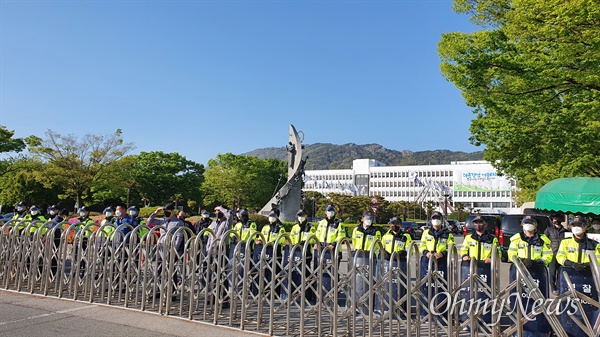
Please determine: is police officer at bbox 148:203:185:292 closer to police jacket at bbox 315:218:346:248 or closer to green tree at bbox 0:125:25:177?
police jacket at bbox 315:218:346:248

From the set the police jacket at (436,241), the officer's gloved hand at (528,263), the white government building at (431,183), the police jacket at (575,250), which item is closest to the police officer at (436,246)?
the police jacket at (436,241)

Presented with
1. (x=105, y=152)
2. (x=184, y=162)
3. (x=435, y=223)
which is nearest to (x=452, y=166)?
(x=184, y=162)

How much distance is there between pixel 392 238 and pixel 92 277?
535cm

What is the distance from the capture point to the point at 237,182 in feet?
180

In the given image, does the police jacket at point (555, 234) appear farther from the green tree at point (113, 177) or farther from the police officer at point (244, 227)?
the green tree at point (113, 177)

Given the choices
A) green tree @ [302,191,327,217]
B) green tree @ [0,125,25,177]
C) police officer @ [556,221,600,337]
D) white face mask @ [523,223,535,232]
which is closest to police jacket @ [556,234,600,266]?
police officer @ [556,221,600,337]

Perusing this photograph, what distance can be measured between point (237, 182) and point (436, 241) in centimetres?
4857

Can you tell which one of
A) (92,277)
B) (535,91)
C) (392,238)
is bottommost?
(92,277)

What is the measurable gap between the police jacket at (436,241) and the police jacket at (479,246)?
0.30 meters

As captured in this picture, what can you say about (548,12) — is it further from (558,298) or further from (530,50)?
(558,298)

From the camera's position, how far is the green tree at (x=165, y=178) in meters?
55.7

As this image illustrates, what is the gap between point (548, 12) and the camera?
11.0 meters

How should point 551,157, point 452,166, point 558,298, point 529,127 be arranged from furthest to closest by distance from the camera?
point 452,166
point 551,157
point 529,127
point 558,298

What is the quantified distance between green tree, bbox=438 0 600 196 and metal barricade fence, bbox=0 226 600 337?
289 inches
